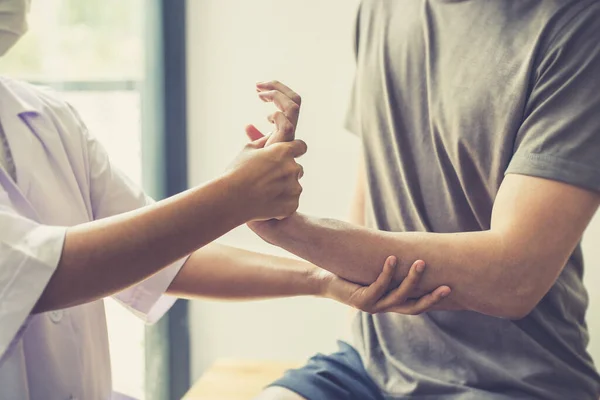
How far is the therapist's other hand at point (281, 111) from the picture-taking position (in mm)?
1154

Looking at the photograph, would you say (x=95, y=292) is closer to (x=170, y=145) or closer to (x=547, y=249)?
(x=547, y=249)

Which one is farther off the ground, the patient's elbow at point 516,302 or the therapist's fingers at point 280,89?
the therapist's fingers at point 280,89

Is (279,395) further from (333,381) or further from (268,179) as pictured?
(268,179)

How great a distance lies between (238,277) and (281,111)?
1.17 feet

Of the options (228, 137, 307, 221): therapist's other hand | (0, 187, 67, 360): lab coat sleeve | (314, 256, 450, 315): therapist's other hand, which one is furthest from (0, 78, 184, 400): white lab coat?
(314, 256, 450, 315): therapist's other hand

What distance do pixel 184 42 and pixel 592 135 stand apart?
1.35 meters

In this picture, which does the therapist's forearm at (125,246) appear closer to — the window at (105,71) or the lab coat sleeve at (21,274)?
the lab coat sleeve at (21,274)

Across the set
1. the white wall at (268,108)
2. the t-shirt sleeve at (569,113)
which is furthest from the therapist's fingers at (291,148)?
the white wall at (268,108)

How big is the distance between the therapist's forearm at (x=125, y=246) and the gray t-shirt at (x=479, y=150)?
522mm

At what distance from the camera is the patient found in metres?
1.09

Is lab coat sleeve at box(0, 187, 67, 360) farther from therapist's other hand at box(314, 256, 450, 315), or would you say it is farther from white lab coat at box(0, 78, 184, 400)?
therapist's other hand at box(314, 256, 450, 315)

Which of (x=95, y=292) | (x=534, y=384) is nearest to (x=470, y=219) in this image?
(x=534, y=384)

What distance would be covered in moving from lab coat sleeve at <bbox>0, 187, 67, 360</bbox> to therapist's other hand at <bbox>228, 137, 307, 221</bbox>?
28 cm

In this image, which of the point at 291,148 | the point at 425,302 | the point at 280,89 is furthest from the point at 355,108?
the point at 425,302
